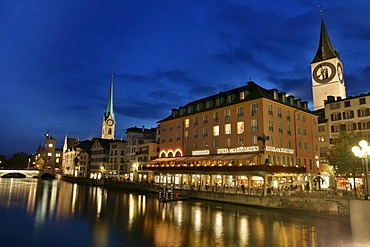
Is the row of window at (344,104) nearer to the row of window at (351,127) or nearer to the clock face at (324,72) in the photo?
the row of window at (351,127)

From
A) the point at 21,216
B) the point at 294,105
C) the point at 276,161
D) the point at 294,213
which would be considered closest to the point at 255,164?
the point at 276,161

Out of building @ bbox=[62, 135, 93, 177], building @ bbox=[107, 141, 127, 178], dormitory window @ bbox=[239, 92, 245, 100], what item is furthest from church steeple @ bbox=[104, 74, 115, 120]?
dormitory window @ bbox=[239, 92, 245, 100]

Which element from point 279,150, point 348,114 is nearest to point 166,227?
point 279,150

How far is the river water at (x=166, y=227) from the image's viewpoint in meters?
24.5

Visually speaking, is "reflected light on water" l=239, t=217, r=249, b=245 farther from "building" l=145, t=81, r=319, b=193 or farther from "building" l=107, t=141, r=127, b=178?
"building" l=107, t=141, r=127, b=178

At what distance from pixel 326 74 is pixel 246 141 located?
2408 inches

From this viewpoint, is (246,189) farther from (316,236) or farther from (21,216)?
(21,216)

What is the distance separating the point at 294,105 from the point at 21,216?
5114 centimetres

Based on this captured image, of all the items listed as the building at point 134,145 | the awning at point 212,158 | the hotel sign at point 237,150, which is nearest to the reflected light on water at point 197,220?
the awning at point 212,158

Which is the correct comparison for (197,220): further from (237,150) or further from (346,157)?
(346,157)

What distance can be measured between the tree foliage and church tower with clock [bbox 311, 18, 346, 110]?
51006mm

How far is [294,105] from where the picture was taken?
190 ft

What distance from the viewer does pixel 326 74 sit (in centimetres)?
9588

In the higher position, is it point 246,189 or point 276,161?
point 276,161
